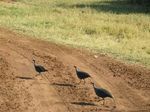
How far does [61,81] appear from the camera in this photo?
13.3 meters

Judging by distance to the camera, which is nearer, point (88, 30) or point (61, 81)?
point (61, 81)

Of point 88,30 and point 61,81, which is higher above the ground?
point 61,81

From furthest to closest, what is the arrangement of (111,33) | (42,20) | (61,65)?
(42,20), (111,33), (61,65)

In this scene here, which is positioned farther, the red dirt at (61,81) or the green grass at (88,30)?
the green grass at (88,30)

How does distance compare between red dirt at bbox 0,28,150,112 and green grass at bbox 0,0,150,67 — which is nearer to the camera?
red dirt at bbox 0,28,150,112

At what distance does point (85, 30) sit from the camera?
24.1 m

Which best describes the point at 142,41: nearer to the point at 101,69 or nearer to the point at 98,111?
the point at 101,69

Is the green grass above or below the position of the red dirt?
below

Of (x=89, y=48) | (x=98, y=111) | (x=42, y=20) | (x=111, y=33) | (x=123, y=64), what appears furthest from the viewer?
(x=42, y=20)

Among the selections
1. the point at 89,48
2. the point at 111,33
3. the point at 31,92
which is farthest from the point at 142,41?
the point at 31,92

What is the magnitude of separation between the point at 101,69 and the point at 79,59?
55.6 inches

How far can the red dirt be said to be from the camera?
11359 mm

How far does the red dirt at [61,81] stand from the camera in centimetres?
1136

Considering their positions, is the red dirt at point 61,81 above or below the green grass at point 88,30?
above
